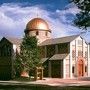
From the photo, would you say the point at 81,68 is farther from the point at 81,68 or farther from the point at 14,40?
the point at 14,40

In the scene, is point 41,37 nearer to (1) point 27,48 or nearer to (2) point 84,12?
(1) point 27,48

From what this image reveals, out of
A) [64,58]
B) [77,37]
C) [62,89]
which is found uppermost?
[77,37]

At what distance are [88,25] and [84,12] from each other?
1386mm

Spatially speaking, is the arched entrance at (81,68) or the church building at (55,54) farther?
the arched entrance at (81,68)

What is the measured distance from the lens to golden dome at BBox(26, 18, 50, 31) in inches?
2955

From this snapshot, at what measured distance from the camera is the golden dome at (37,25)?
75062 mm

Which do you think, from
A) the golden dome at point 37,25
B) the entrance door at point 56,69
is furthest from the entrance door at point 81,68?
the golden dome at point 37,25

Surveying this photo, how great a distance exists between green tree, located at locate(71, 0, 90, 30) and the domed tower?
38.9 m

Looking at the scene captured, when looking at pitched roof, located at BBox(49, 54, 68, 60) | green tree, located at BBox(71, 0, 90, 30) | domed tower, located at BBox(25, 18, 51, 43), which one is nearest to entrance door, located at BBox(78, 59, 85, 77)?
pitched roof, located at BBox(49, 54, 68, 60)

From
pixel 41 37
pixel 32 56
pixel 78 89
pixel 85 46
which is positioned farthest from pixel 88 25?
pixel 41 37

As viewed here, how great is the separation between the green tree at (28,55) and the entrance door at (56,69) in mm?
4320

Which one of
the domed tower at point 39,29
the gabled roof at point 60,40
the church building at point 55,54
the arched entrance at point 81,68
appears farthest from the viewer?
the domed tower at point 39,29

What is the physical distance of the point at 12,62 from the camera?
70.4m

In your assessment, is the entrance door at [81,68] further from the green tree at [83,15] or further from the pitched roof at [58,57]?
the green tree at [83,15]
